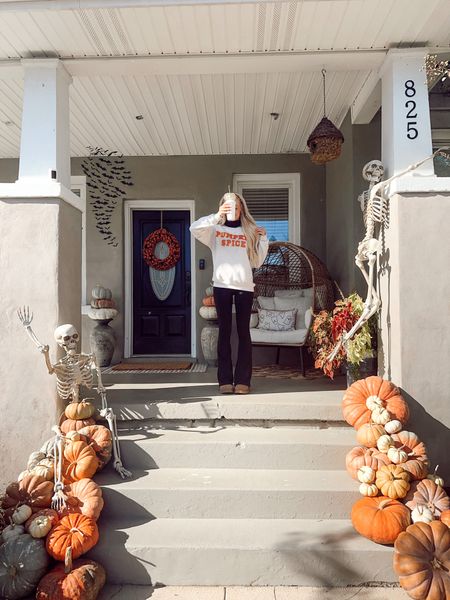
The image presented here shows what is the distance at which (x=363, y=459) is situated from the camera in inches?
130

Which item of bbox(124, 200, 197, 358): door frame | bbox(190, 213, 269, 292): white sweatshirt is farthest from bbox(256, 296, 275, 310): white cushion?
bbox(190, 213, 269, 292): white sweatshirt

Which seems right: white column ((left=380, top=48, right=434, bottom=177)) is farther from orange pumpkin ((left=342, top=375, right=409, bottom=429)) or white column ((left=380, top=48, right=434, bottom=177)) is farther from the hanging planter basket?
orange pumpkin ((left=342, top=375, right=409, bottom=429))

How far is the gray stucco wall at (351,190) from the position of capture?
217 inches

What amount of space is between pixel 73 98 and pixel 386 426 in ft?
14.8

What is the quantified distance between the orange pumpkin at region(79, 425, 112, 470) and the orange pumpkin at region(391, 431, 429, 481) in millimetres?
1991

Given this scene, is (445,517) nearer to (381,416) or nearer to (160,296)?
(381,416)

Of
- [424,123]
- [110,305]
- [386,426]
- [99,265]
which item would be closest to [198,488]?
[386,426]

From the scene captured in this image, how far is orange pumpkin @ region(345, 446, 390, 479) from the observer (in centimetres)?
326

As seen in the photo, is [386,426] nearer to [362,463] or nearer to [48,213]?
[362,463]

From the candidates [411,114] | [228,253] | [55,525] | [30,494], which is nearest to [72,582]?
[55,525]

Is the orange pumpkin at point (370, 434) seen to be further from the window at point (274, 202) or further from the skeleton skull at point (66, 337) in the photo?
the window at point (274, 202)

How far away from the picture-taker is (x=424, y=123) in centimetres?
389

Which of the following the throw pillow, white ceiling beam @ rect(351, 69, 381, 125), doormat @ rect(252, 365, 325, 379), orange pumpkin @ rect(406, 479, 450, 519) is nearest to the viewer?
orange pumpkin @ rect(406, 479, 450, 519)

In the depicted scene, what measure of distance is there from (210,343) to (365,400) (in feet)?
10.4
